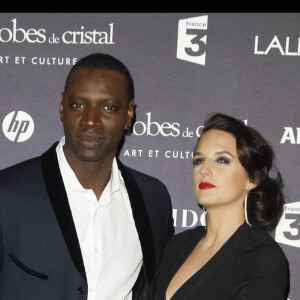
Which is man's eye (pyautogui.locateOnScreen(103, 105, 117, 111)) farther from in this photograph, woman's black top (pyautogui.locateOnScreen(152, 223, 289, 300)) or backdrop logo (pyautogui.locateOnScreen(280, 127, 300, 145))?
backdrop logo (pyautogui.locateOnScreen(280, 127, 300, 145))

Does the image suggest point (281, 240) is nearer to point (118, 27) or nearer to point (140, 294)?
point (140, 294)

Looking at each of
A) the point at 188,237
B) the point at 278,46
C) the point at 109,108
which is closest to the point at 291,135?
the point at 278,46

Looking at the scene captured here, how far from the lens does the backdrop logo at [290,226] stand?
2.25 m

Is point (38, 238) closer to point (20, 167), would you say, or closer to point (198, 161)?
point (20, 167)

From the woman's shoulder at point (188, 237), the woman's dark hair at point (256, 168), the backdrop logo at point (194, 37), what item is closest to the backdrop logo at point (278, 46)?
the backdrop logo at point (194, 37)

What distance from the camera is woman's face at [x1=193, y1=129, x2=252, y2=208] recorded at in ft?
5.76

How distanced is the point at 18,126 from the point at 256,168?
50.9 inches

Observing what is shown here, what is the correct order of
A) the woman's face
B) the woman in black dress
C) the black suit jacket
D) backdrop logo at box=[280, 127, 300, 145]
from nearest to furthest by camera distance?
the black suit jacket, the woman in black dress, the woman's face, backdrop logo at box=[280, 127, 300, 145]

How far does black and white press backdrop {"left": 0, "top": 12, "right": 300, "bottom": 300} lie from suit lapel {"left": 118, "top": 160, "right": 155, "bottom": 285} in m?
0.47

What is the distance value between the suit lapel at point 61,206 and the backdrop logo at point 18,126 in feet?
2.62

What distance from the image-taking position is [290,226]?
7.42 feet

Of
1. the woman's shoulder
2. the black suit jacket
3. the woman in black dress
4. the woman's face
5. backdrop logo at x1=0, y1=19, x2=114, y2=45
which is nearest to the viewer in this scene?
the black suit jacket

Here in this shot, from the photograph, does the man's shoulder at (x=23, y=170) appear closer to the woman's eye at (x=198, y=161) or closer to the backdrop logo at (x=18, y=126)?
the woman's eye at (x=198, y=161)

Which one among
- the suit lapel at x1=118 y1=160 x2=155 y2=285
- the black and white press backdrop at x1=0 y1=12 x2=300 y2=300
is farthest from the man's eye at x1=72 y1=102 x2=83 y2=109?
the black and white press backdrop at x1=0 y1=12 x2=300 y2=300
